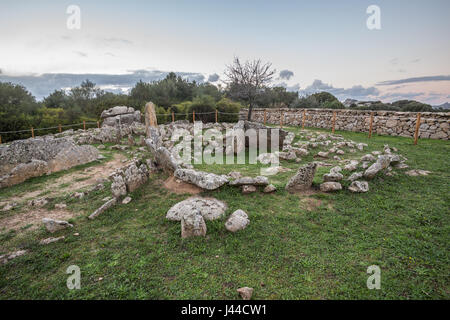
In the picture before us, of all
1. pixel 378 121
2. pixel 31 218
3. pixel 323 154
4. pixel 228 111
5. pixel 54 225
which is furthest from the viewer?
pixel 228 111

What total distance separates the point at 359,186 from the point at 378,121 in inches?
401

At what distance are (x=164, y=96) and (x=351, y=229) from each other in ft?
86.9

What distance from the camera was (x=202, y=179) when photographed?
535 cm

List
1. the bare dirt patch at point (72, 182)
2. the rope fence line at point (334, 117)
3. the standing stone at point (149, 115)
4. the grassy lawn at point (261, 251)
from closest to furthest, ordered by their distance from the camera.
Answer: the grassy lawn at point (261, 251)
the bare dirt patch at point (72, 182)
the rope fence line at point (334, 117)
the standing stone at point (149, 115)

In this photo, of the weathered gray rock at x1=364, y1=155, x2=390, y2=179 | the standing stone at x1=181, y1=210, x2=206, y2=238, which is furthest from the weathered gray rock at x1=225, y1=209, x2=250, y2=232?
the weathered gray rock at x1=364, y1=155, x2=390, y2=179

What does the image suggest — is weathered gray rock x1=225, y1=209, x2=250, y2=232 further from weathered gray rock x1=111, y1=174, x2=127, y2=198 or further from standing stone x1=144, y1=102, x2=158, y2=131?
standing stone x1=144, y1=102, x2=158, y2=131

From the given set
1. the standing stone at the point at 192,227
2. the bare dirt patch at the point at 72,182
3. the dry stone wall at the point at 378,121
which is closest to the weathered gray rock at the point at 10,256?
the standing stone at the point at 192,227

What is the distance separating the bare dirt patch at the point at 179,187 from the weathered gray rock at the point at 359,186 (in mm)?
3513

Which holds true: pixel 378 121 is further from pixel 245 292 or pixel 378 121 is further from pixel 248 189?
pixel 245 292

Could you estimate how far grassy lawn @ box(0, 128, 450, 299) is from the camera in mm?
2783

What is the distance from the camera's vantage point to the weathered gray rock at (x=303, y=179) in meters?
5.41

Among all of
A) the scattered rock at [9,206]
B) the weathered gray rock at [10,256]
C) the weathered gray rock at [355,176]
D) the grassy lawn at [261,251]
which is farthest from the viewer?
the weathered gray rock at [355,176]

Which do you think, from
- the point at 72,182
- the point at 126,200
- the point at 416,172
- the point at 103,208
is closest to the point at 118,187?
the point at 126,200

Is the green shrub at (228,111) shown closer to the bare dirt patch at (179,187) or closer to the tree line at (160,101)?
the tree line at (160,101)
